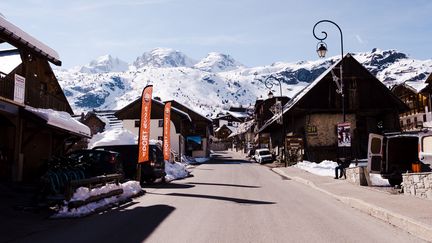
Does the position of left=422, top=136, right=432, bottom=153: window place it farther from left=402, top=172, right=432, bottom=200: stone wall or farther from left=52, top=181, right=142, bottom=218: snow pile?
left=52, top=181, right=142, bottom=218: snow pile

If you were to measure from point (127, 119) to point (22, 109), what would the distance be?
4146cm

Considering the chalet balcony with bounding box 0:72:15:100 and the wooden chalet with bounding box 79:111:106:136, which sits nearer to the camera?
the chalet balcony with bounding box 0:72:15:100

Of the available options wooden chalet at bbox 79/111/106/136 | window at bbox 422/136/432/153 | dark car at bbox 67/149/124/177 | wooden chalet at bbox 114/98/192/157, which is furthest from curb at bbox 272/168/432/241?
wooden chalet at bbox 79/111/106/136

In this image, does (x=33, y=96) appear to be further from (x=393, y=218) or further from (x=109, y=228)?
(x=393, y=218)

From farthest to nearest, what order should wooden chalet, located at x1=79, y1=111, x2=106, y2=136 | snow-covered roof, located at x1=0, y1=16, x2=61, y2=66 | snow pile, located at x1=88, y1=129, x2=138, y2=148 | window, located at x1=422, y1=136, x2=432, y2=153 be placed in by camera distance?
wooden chalet, located at x1=79, y1=111, x2=106, y2=136 < snow pile, located at x1=88, y1=129, x2=138, y2=148 < snow-covered roof, located at x1=0, y1=16, x2=61, y2=66 < window, located at x1=422, y1=136, x2=432, y2=153

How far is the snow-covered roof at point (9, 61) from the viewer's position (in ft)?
64.4

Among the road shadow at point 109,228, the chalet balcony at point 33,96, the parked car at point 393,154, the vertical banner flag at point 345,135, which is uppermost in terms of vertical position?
the chalet balcony at point 33,96

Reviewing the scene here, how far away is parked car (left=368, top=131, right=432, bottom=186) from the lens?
53.3 ft

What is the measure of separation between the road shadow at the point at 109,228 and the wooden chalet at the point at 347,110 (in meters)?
29.6

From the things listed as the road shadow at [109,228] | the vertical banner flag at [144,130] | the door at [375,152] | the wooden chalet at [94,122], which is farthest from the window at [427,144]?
the wooden chalet at [94,122]

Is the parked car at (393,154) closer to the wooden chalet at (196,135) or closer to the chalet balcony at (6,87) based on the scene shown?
the chalet balcony at (6,87)

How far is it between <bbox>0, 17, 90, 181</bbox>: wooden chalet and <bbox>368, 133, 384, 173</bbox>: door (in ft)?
38.6

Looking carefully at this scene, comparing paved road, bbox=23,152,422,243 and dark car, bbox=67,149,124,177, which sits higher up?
dark car, bbox=67,149,124,177

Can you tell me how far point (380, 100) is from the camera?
40.5m
